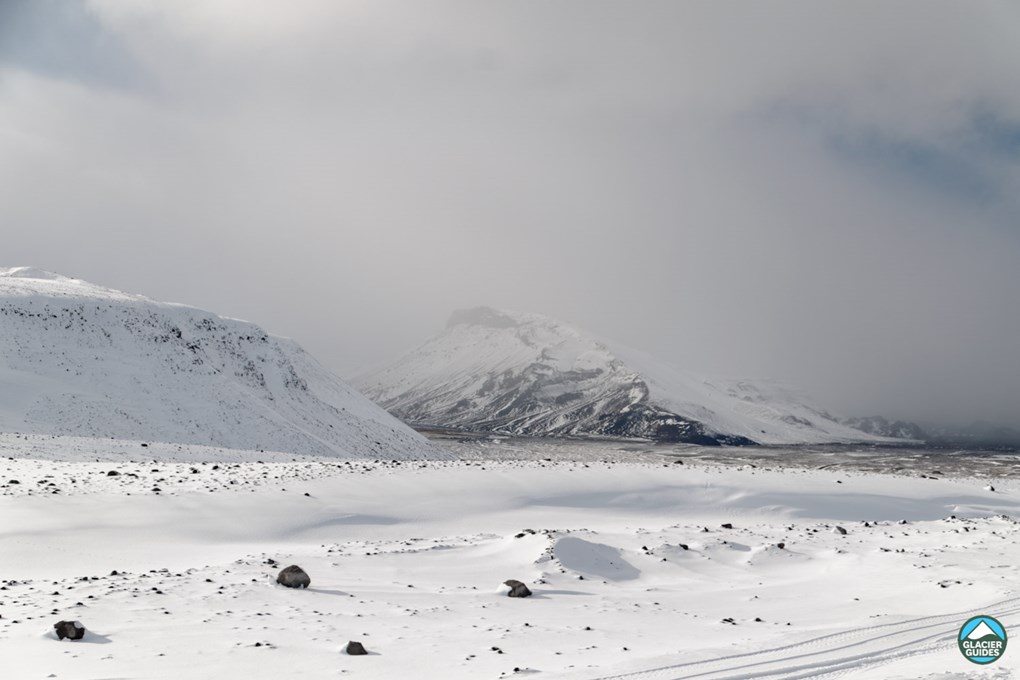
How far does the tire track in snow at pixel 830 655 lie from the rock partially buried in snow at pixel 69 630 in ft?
29.7

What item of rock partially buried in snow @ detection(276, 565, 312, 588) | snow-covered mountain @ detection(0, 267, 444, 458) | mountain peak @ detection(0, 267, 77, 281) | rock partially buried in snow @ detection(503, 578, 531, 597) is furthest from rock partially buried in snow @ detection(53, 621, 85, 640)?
mountain peak @ detection(0, 267, 77, 281)

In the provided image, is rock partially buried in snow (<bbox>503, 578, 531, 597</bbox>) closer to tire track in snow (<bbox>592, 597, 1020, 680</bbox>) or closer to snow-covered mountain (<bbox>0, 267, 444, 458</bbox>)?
tire track in snow (<bbox>592, 597, 1020, 680</bbox>)

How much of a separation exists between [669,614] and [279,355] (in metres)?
79.2

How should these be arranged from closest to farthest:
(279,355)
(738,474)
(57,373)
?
1. (738,474)
2. (57,373)
3. (279,355)

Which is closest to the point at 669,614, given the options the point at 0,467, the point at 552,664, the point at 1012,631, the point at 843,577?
the point at 552,664

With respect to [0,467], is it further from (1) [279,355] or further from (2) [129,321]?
(1) [279,355]

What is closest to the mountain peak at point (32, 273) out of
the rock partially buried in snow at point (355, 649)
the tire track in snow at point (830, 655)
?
the rock partially buried in snow at point (355, 649)

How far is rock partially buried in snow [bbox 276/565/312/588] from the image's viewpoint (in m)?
17.5

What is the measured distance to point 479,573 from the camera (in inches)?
834

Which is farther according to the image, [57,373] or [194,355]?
[194,355]

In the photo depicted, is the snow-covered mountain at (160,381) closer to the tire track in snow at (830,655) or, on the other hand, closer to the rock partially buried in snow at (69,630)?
the rock partially buried in snow at (69,630)

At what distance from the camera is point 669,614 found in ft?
56.6

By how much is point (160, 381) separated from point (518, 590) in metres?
62.3

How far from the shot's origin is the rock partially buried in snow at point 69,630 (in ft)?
41.5
